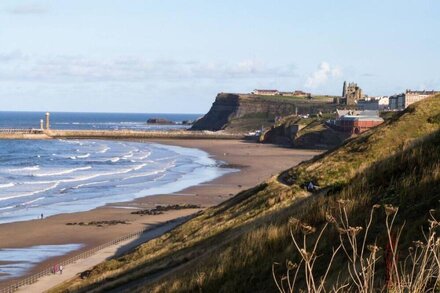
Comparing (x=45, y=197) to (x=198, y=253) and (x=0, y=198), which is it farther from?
(x=198, y=253)

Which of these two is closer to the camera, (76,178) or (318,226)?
(318,226)

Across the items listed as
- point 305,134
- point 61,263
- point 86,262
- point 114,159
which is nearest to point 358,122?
point 305,134

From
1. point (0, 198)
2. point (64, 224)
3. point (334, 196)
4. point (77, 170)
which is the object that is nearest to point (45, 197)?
point (0, 198)

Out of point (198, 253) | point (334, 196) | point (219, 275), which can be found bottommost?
point (198, 253)

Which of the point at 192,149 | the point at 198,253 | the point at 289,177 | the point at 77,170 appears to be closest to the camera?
the point at 198,253

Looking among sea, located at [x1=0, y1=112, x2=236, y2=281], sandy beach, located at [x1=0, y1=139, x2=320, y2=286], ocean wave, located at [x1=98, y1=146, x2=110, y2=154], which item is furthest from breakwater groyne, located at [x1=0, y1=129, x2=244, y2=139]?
sandy beach, located at [x1=0, y1=139, x2=320, y2=286]

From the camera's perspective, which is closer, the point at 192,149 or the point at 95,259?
the point at 95,259

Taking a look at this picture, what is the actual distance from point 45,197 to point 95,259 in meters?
27.5

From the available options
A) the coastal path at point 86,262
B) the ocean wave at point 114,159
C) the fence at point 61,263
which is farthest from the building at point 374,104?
the coastal path at point 86,262

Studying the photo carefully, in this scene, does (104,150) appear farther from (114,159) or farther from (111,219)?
(111,219)

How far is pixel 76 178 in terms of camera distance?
74.4 metres

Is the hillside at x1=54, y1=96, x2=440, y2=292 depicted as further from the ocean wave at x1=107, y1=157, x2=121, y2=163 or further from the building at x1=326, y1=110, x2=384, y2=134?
the building at x1=326, y1=110, x2=384, y2=134

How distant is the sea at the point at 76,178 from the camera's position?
48.1m

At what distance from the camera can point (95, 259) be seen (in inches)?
1324
